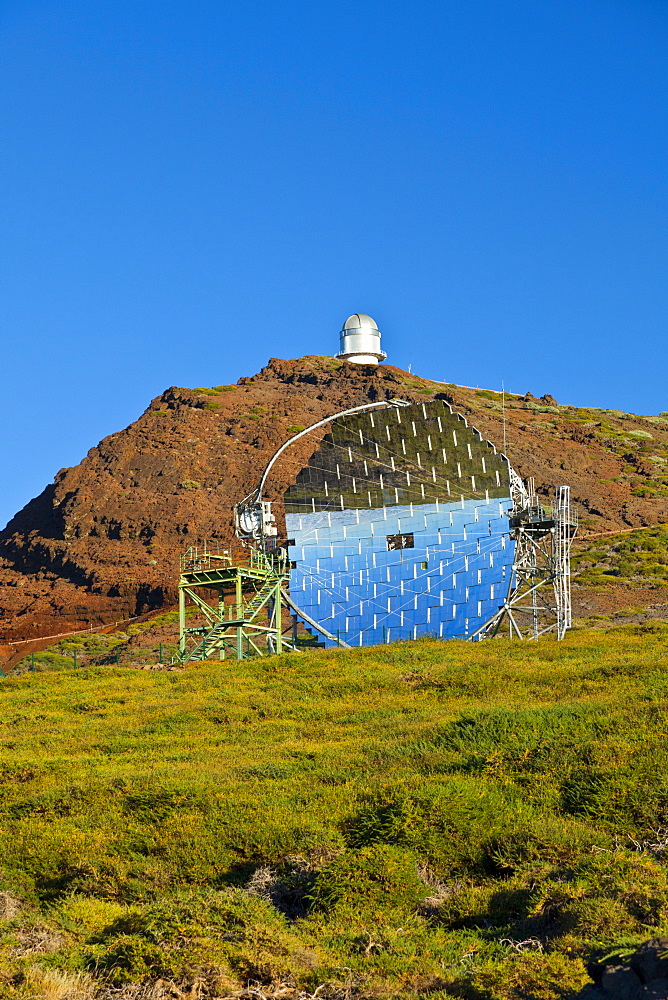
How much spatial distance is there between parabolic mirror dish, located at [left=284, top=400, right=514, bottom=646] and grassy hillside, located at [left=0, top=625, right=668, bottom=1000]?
12100 millimetres

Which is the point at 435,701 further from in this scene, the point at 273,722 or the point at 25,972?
the point at 25,972

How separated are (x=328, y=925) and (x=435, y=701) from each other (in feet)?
52.5

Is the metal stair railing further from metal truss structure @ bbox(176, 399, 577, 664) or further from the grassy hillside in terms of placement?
the grassy hillside

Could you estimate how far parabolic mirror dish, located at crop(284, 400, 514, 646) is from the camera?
139ft

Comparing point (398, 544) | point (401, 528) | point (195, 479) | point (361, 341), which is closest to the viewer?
point (398, 544)

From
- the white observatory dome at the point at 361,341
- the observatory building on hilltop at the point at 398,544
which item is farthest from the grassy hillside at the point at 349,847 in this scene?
the white observatory dome at the point at 361,341

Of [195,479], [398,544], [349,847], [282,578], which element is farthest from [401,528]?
[195,479]

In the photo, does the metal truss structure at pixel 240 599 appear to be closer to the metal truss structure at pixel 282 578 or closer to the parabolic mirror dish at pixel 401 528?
the metal truss structure at pixel 282 578

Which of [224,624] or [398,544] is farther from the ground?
[398,544]

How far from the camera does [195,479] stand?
103 metres

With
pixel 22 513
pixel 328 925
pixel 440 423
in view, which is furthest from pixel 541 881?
pixel 22 513

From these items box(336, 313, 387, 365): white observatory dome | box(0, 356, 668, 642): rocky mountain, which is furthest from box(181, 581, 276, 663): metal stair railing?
box(336, 313, 387, 365): white observatory dome

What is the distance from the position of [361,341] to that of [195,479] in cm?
4191

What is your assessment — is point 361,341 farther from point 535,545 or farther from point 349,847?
point 349,847
